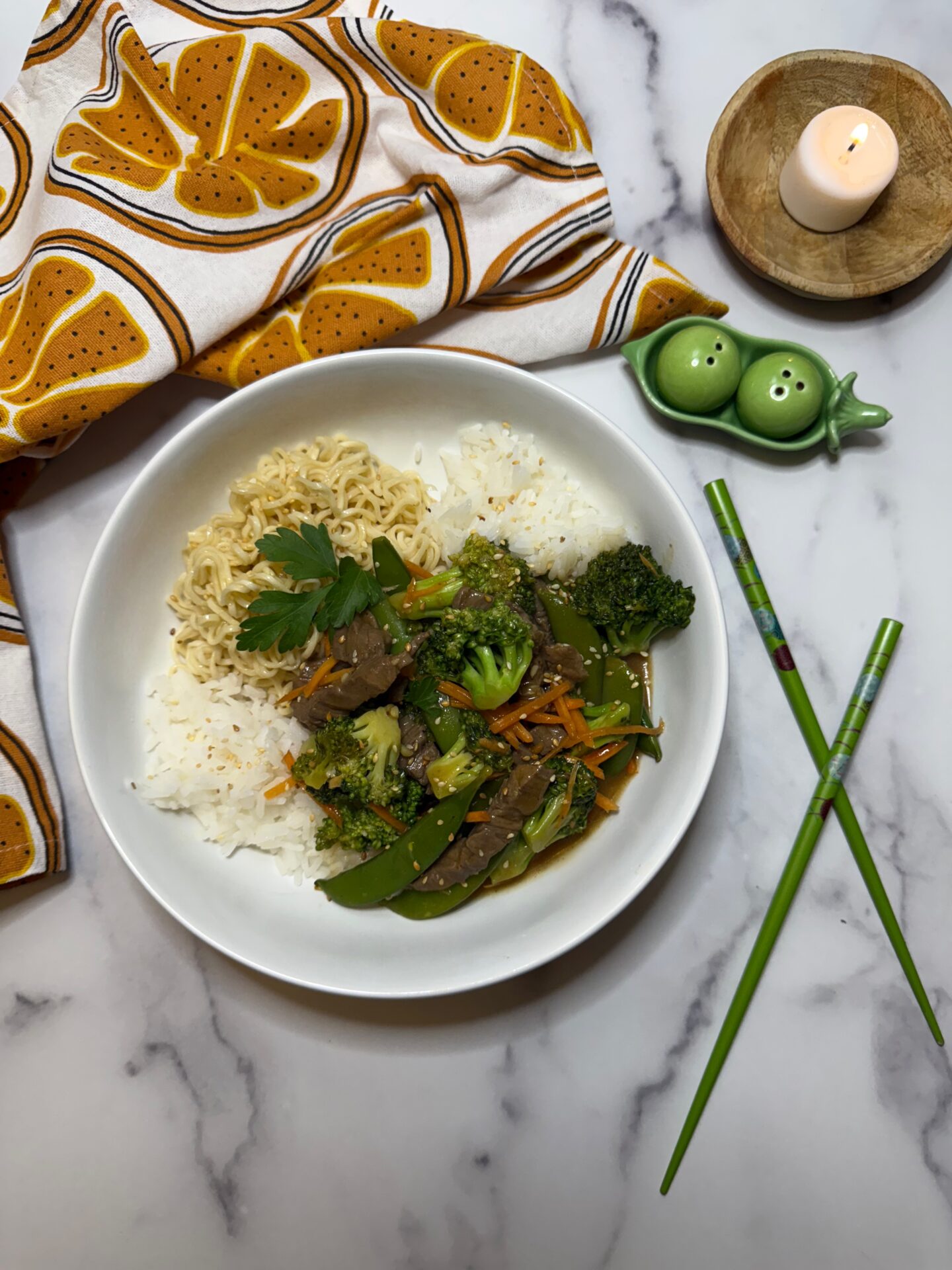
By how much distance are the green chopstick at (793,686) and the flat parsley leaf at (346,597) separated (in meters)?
1.24

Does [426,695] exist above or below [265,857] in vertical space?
above

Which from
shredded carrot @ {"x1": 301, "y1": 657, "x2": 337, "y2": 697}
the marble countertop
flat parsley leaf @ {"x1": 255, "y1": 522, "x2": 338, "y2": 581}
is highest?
flat parsley leaf @ {"x1": 255, "y1": 522, "x2": 338, "y2": 581}

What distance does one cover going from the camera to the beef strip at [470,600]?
242 cm

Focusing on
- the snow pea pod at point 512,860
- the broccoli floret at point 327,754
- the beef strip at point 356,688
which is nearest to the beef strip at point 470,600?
the beef strip at point 356,688

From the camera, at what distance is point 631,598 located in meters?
2.49

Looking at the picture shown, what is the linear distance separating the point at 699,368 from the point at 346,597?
53.9 inches

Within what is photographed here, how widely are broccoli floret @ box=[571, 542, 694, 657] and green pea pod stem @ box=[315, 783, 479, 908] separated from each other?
0.66m

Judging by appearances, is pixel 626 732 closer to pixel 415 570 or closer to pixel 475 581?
pixel 475 581

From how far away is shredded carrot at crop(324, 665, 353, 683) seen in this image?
246 centimetres

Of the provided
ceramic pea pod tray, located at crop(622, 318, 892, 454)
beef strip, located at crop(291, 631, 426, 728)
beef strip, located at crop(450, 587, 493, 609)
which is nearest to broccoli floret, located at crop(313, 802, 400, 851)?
beef strip, located at crop(291, 631, 426, 728)

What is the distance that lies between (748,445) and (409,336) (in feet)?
4.14

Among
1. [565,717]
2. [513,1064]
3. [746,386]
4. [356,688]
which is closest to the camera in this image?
[356,688]

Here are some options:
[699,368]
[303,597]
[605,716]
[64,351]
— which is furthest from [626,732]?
[64,351]

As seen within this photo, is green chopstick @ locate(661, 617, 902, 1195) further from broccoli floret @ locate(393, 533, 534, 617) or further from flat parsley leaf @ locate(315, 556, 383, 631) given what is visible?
flat parsley leaf @ locate(315, 556, 383, 631)
